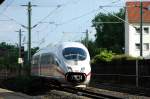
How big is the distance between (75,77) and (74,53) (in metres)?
1.90

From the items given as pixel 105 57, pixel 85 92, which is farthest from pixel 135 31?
pixel 85 92

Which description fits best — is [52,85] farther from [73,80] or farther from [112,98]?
[112,98]

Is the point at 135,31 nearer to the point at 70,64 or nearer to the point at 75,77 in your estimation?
the point at 70,64

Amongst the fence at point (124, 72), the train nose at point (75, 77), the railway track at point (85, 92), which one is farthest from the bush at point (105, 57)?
the train nose at point (75, 77)

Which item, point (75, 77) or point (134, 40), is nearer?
point (75, 77)

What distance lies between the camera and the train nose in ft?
96.9

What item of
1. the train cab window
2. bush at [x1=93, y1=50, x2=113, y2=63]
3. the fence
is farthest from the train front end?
bush at [x1=93, y1=50, x2=113, y2=63]

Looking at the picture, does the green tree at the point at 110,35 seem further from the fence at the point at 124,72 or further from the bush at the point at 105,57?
the fence at the point at 124,72

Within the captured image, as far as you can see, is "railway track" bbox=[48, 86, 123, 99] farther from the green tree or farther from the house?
the green tree

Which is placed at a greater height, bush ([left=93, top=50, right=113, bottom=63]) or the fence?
bush ([left=93, top=50, right=113, bottom=63])

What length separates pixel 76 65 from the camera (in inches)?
1181

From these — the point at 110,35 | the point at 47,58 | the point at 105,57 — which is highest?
the point at 110,35

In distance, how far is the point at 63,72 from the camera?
98.3 ft

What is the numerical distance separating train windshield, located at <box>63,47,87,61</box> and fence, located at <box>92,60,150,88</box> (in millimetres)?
9831
